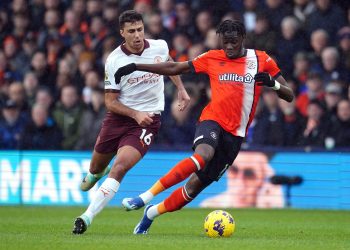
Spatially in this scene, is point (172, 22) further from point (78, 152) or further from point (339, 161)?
point (339, 161)

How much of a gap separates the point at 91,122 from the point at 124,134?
20.6ft

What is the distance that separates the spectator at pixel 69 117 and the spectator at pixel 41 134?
124 mm

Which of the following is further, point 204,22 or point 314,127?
point 204,22

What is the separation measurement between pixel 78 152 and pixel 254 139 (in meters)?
3.11

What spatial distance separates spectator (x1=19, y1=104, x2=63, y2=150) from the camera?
16484mm

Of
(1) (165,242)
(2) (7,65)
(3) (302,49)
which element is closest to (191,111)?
(3) (302,49)

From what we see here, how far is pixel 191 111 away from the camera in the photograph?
1542 centimetres

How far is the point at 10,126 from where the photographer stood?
17000mm

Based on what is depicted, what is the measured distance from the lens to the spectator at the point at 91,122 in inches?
638

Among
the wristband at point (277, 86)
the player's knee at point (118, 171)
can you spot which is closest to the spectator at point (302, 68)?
the wristband at point (277, 86)

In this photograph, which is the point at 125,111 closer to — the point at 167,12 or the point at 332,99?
the point at 332,99

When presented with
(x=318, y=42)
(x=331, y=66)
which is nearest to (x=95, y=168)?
(x=331, y=66)

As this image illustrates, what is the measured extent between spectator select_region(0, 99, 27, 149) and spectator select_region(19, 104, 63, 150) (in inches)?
10.9

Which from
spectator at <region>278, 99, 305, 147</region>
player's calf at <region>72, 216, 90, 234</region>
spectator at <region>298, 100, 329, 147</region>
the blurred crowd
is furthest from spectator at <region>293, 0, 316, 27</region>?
player's calf at <region>72, 216, 90, 234</region>
